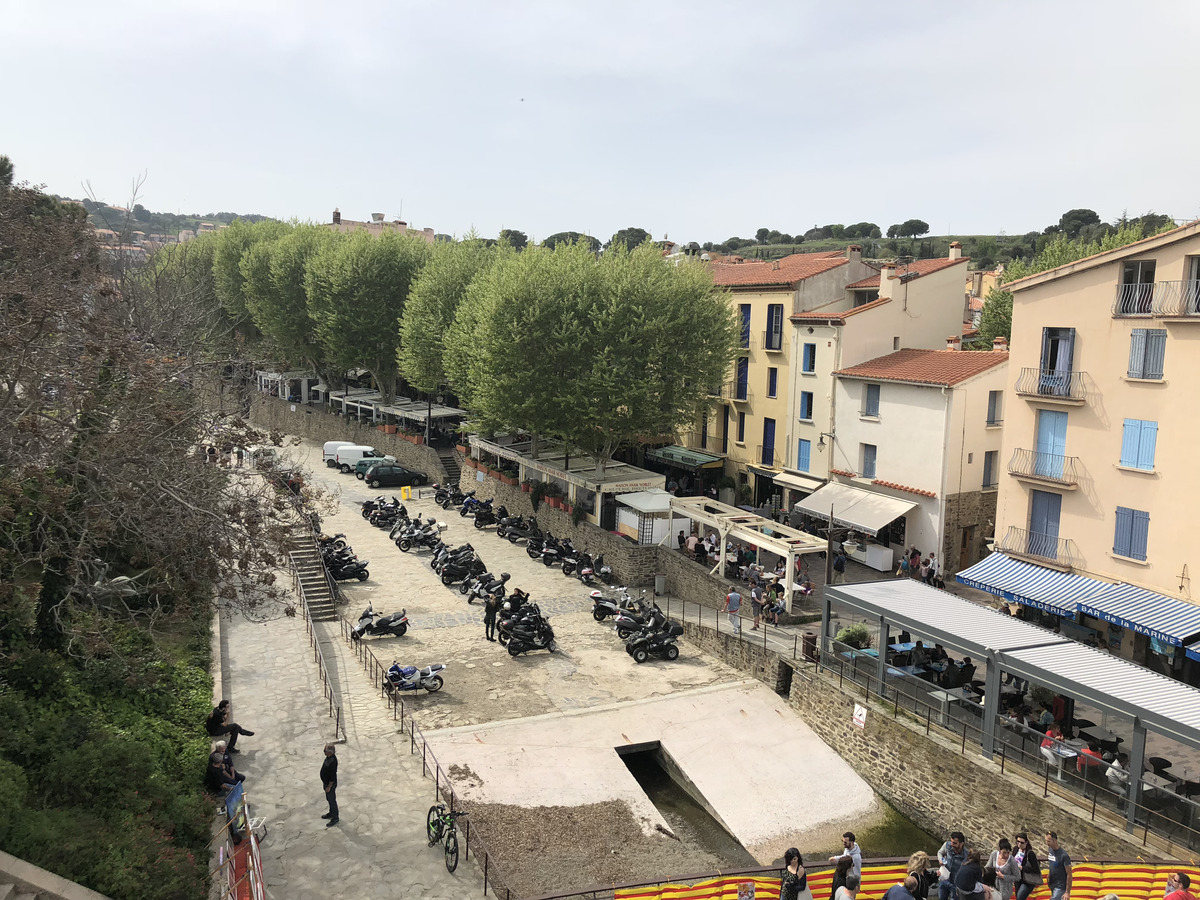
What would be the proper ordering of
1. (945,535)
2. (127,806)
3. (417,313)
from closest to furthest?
(127,806)
(945,535)
(417,313)

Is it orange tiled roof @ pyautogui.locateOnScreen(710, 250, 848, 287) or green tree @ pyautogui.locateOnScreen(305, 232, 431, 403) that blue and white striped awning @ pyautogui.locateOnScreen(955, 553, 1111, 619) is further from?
green tree @ pyautogui.locateOnScreen(305, 232, 431, 403)

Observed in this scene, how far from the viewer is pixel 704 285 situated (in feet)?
106

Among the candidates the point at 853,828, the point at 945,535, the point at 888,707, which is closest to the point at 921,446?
the point at 945,535

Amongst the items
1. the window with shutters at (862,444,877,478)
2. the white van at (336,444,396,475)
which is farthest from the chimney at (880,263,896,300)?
the white van at (336,444,396,475)

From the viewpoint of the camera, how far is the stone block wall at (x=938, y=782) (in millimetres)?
14836

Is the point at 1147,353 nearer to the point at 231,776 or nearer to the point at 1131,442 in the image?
the point at 1131,442

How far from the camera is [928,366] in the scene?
29516 millimetres

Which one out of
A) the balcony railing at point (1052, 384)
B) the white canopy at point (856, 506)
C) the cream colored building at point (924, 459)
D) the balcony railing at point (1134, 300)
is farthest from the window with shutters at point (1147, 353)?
the white canopy at point (856, 506)

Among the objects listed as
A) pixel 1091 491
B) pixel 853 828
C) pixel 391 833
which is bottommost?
pixel 853 828

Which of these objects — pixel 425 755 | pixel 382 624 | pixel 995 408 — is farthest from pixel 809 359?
pixel 425 755

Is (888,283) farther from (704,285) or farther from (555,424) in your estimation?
(555,424)

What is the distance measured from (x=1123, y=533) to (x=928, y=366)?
9627mm

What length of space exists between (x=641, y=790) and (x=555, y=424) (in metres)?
16.8

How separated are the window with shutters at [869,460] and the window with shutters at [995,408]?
3.85 meters
